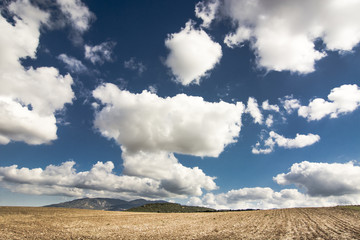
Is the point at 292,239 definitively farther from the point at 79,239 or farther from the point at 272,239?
the point at 79,239

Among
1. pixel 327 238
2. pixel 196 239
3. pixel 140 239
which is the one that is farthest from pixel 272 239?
pixel 140 239

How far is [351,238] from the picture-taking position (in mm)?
24734

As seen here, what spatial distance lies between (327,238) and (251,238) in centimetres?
863

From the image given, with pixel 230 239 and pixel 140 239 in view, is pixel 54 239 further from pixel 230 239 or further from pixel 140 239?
pixel 230 239

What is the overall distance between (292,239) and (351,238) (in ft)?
22.9

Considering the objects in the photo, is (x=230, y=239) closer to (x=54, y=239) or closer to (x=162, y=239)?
(x=162, y=239)

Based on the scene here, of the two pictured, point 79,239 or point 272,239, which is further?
point 79,239

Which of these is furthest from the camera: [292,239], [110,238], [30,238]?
[110,238]

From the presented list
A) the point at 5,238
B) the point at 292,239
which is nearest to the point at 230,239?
the point at 292,239

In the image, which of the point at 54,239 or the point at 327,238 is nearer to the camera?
the point at 327,238

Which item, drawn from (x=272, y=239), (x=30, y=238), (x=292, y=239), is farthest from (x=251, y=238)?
(x=30, y=238)

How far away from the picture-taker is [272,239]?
24859 mm

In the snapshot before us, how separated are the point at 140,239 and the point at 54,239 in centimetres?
1067

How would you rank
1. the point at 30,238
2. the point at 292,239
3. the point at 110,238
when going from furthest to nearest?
the point at 110,238 < the point at 30,238 < the point at 292,239
